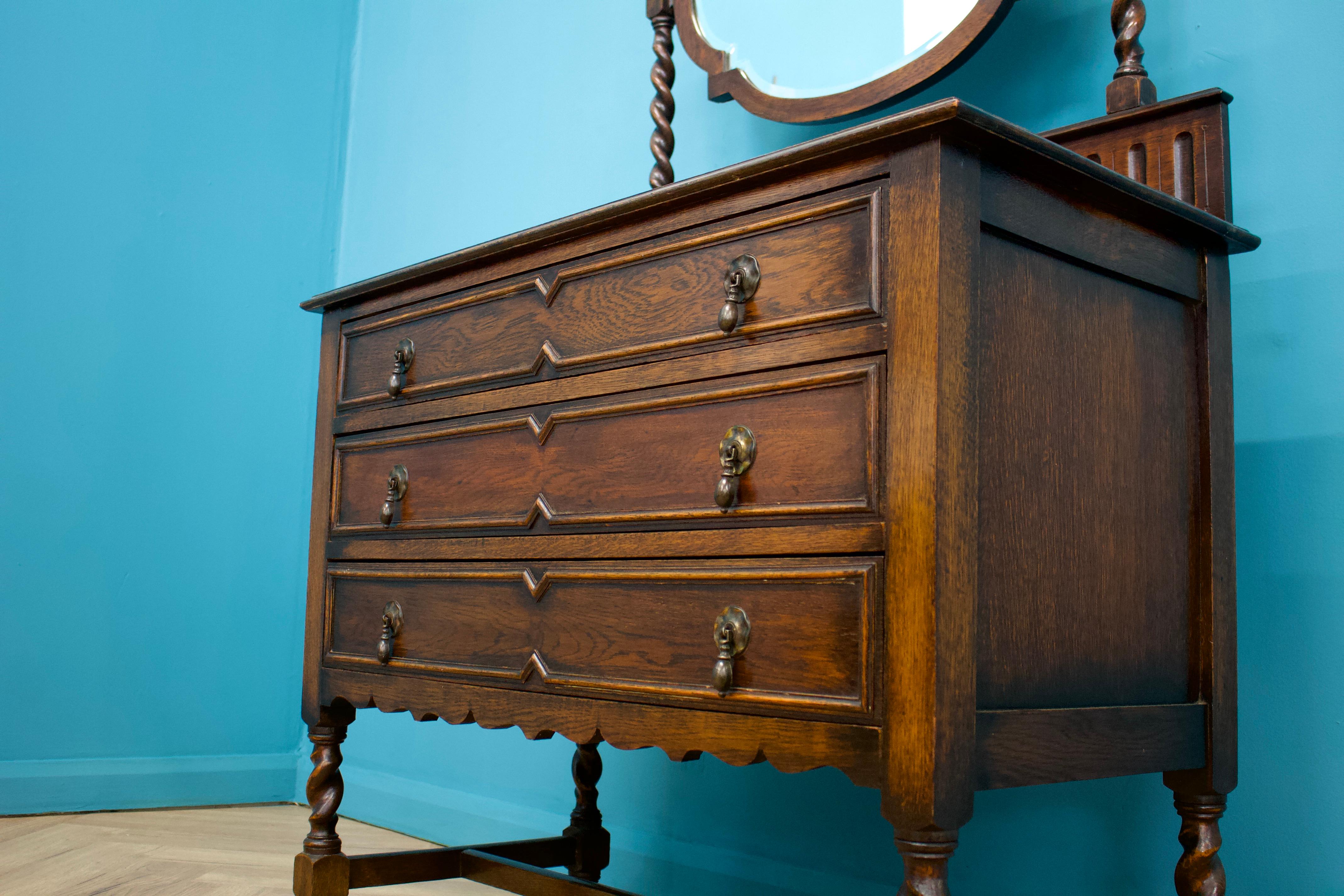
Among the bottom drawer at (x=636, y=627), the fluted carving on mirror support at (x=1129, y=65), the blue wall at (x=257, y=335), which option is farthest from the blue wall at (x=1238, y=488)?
the bottom drawer at (x=636, y=627)

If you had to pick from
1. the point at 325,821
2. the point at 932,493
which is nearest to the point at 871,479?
the point at 932,493

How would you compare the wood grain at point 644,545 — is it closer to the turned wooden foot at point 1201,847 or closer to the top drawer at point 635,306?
the top drawer at point 635,306

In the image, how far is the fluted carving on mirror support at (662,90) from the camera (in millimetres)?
2111

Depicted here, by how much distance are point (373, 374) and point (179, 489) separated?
1563 mm

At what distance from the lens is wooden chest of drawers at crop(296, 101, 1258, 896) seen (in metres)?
1.06

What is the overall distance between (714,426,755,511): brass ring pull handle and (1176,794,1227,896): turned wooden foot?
2.10 feet

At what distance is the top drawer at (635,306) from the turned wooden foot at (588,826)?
798mm

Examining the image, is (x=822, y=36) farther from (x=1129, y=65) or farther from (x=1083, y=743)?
(x=1083, y=743)

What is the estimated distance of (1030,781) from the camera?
3.64 feet

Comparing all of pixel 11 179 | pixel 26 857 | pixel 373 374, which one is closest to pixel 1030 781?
pixel 373 374

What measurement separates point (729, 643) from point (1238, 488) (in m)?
0.75

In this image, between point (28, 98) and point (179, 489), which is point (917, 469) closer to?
point (179, 489)

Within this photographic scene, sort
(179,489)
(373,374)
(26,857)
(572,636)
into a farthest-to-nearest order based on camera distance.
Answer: (179,489) → (26,857) → (373,374) → (572,636)

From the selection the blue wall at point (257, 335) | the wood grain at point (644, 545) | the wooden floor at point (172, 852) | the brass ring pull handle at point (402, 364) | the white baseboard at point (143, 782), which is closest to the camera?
the wood grain at point (644, 545)
